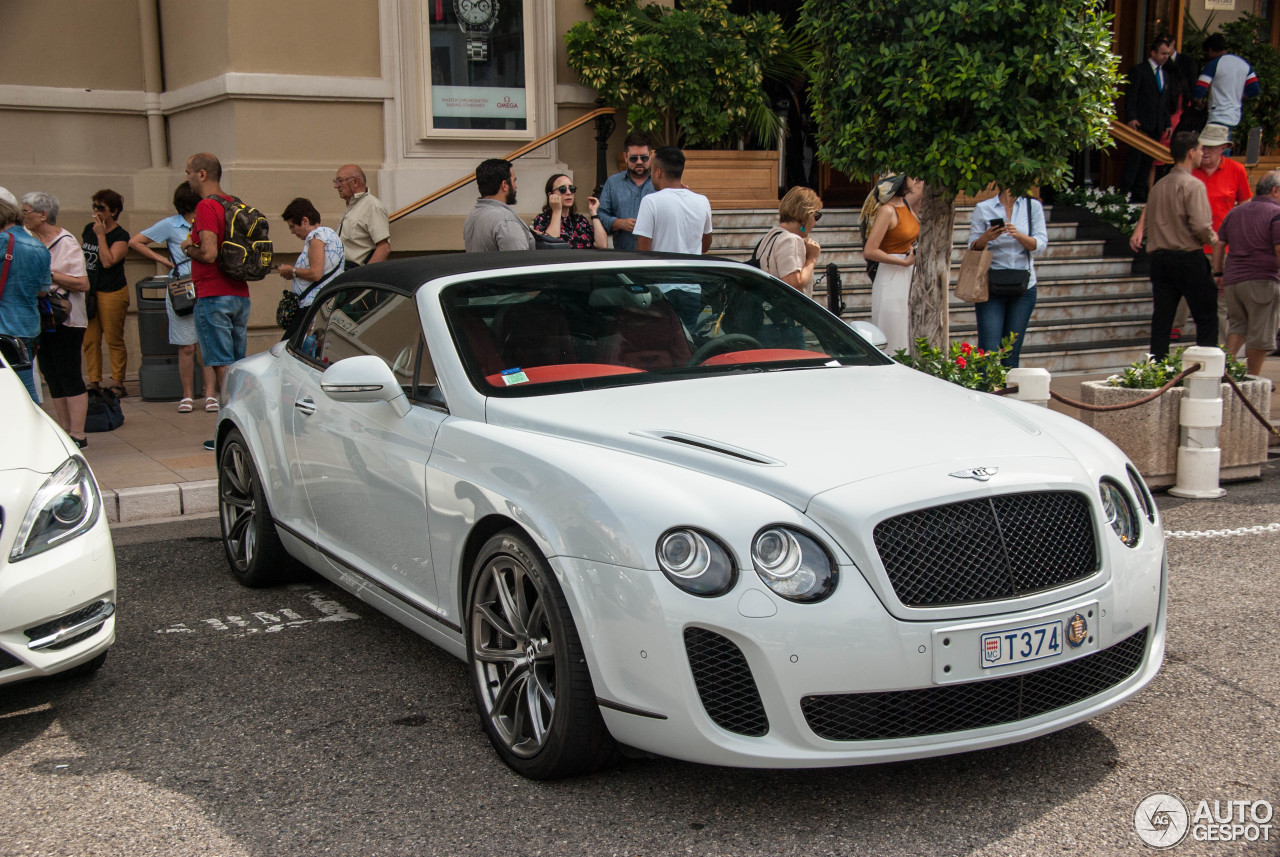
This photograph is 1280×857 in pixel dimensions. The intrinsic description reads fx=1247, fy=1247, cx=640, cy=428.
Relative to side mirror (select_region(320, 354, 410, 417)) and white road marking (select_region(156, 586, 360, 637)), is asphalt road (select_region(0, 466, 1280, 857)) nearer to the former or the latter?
white road marking (select_region(156, 586, 360, 637))

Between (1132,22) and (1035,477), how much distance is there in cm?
1602

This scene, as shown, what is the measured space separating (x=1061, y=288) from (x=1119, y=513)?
9.86m

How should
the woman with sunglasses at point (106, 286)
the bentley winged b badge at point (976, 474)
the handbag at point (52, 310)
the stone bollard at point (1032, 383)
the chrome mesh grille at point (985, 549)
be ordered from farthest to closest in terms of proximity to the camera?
the woman with sunglasses at point (106, 286), the handbag at point (52, 310), the stone bollard at point (1032, 383), the bentley winged b badge at point (976, 474), the chrome mesh grille at point (985, 549)

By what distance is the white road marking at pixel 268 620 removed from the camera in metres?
5.13

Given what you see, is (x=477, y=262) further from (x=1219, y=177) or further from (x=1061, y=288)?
(x=1061, y=288)

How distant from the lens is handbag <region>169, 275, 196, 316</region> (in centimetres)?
971

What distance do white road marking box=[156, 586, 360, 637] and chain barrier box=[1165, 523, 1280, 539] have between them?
411 cm

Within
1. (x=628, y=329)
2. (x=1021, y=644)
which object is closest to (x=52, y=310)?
(x=628, y=329)

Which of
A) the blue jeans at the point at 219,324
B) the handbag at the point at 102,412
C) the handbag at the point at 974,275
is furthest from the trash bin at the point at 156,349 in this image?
the handbag at the point at 974,275

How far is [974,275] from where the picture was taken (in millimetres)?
8625

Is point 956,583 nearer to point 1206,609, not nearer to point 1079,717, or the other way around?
point 1079,717

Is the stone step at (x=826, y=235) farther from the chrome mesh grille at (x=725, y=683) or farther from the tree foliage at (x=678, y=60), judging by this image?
Result: the chrome mesh grille at (x=725, y=683)

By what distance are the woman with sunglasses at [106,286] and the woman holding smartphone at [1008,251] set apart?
6.99 m

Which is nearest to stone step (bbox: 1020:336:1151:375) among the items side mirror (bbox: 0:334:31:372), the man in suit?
the man in suit
